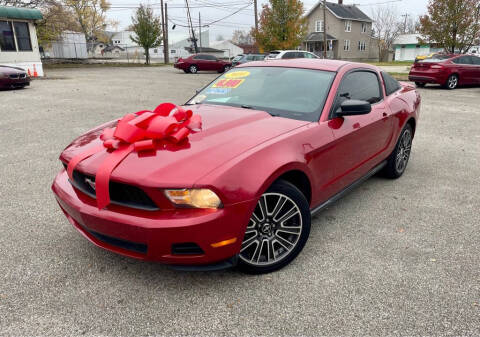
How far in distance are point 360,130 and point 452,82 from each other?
46.9ft

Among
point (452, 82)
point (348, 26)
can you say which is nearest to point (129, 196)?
point (452, 82)

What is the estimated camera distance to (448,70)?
48.0 feet

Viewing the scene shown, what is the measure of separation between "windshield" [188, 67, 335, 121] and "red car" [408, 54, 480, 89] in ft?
44.0

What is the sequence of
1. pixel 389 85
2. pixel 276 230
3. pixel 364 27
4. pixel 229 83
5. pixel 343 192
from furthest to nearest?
pixel 364 27
pixel 389 85
pixel 229 83
pixel 343 192
pixel 276 230

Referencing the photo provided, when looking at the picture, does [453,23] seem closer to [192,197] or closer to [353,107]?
[353,107]

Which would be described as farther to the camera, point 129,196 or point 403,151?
point 403,151

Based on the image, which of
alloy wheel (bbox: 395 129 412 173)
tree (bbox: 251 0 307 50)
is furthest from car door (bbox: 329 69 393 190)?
tree (bbox: 251 0 307 50)

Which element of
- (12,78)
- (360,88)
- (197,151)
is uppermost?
(12,78)

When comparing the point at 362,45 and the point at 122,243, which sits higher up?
the point at 362,45

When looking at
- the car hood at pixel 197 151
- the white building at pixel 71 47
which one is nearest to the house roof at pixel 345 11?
the white building at pixel 71 47

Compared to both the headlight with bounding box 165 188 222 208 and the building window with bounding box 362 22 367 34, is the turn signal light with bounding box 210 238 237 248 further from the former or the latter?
the building window with bounding box 362 22 367 34

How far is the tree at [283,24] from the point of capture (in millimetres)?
30219

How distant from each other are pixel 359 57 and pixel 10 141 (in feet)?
188

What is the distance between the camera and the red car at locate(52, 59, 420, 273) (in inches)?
87.2
